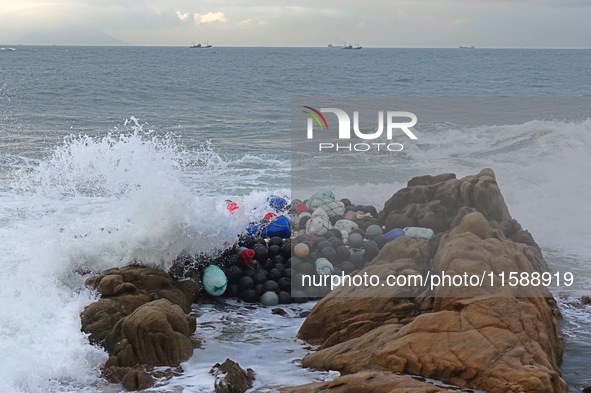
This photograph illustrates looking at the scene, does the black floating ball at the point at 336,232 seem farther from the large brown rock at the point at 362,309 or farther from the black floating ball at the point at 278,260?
the large brown rock at the point at 362,309

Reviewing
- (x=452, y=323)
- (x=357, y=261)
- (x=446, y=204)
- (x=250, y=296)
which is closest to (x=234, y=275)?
(x=250, y=296)

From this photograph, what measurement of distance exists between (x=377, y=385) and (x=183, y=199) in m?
6.05

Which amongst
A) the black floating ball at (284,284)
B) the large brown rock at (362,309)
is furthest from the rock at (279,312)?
the large brown rock at (362,309)

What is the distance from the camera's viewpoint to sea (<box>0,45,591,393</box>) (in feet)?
29.3

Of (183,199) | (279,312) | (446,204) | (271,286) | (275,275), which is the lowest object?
(279,312)

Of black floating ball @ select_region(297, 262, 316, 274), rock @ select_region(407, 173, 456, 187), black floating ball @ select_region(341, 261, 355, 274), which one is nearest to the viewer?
black floating ball @ select_region(297, 262, 316, 274)

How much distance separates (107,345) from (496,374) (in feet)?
14.7

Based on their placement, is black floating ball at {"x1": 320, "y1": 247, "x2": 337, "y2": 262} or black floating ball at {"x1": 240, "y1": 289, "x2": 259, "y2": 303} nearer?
black floating ball at {"x1": 240, "y1": 289, "x2": 259, "y2": 303}

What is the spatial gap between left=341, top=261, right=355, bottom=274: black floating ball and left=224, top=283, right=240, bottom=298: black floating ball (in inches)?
70.4

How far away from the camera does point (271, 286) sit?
448 inches

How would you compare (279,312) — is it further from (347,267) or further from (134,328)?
(134,328)

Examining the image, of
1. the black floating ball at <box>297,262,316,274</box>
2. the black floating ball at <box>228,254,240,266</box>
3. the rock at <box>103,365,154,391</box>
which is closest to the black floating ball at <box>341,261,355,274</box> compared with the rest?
the black floating ball at <box>297,262,316,274</box>

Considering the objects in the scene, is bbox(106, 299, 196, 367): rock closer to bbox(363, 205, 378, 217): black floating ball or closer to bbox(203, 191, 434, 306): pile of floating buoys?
bbox(203, 191, 434, 306): pile of floating buoys

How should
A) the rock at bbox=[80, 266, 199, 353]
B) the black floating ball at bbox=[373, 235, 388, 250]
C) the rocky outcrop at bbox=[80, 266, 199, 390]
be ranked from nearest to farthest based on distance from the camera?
the rocky outcrop at bbox=[80, 266, 199, 390] < the rock at bbox=[80, 266, 199, 353] < the black floating ball at bbox=[373, 235, 388, 250]
